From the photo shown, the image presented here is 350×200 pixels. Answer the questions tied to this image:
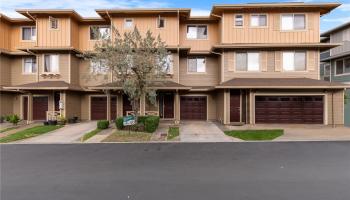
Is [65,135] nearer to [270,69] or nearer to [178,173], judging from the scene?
[178,173]

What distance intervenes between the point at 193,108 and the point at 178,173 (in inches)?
721

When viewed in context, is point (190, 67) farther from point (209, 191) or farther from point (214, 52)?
point (209, 191)

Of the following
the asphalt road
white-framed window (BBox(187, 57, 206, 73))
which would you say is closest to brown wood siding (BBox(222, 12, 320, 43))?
white-framed window (BBox(187, 57, 206, 73))

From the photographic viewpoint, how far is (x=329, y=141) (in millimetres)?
17641

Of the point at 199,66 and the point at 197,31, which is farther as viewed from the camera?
the point at 197,31

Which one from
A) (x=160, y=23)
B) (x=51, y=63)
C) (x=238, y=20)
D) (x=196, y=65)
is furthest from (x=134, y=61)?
(x=51, y=63)

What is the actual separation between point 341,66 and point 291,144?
1798 centimetres

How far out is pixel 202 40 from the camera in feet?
91.2

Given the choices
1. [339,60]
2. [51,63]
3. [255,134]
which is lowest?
[255,134]

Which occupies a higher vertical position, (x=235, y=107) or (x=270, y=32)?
(x=270, y=32)

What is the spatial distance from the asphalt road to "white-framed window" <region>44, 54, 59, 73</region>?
13.0m

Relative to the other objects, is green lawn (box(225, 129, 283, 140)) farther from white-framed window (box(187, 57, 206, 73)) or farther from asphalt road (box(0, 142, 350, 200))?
white-framed window (box(187, 57, 206, 73))

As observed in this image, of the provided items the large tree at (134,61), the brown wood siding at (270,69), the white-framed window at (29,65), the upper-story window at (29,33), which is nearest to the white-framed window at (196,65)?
the brown wood siding at (270,69)

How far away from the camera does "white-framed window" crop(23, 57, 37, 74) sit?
1126 inches
